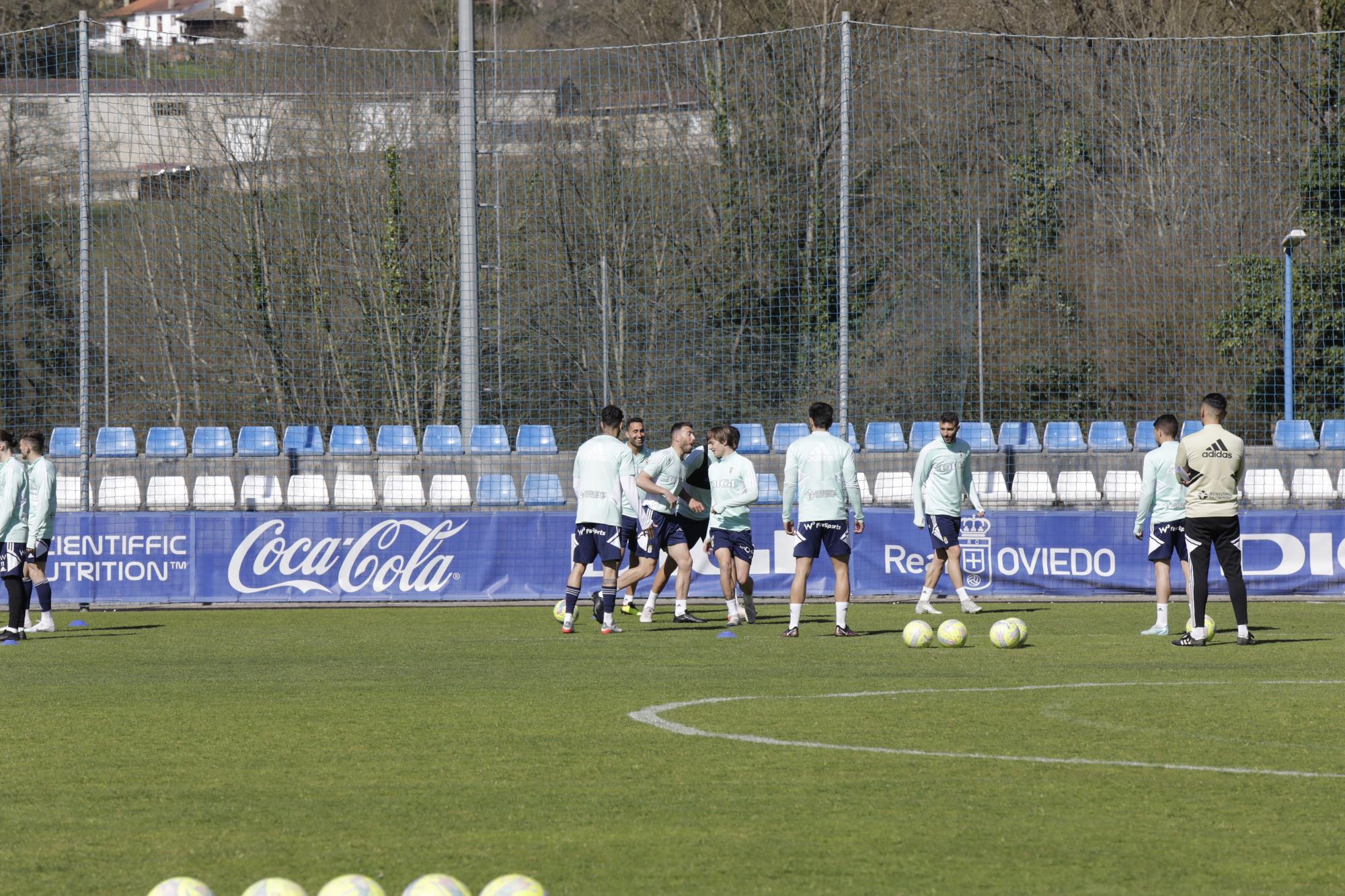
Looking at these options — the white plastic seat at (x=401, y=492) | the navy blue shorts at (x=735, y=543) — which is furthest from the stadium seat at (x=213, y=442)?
the navy blue shorts at (x=735, y=543)

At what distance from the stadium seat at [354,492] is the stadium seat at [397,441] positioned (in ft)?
2.53

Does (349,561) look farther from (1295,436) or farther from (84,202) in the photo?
(1295,436)

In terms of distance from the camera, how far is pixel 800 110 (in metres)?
23.8

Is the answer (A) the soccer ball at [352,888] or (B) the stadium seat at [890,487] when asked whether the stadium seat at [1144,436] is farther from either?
(A) the soccer ball at [352,888]

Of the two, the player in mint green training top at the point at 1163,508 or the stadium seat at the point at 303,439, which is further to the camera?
the stadium seat at the point at 303,439

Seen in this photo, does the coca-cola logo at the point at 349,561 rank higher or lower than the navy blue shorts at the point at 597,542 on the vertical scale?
lower

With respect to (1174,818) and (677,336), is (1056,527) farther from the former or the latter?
(1174,818)

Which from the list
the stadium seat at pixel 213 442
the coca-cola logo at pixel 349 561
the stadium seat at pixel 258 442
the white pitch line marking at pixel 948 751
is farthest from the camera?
the stadium seat at pixel 213 442

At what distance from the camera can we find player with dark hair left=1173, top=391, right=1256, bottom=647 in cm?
1333

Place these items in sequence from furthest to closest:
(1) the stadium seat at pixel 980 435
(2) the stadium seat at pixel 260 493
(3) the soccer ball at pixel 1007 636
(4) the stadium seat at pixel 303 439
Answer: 1. (4) the stadium seat at pixel 303 439
2. (1) the stadium seat at pixel 980 435
3. (2) the stadium seat at pixel 260 493
4. (3) the soccer ball at pixel 1007 636

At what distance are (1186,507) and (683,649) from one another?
436cm

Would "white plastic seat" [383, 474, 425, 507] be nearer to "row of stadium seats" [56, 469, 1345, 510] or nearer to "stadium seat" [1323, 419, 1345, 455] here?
"row of stadium seats" [56, 469, 1345, 510]

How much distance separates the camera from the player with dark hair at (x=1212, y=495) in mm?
13328

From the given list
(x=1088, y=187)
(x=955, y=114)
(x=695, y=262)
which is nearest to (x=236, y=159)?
(x=695, y=262)
